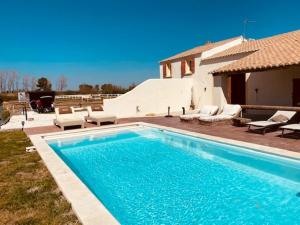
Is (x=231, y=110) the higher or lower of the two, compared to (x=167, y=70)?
lower

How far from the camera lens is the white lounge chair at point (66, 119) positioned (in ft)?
43.8

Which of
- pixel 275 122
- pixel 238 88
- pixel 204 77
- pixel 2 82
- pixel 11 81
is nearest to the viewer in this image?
pixel 275 122

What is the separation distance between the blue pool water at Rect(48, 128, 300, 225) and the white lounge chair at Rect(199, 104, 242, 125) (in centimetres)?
276

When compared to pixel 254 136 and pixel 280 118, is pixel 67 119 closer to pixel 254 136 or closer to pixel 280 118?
pixel 254 136

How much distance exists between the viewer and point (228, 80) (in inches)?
650

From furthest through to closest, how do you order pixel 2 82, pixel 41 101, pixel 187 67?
pixel 2 82, pixel 187 67, pixel 41 101

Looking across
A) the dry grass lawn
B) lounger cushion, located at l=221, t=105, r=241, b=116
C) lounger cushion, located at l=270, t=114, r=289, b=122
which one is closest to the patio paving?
lounger cushion, located at l=270, t=114, r=289, b=122

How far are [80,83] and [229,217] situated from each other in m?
66.8

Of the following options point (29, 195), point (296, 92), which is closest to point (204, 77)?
point (296, 92)

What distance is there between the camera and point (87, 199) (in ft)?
15.8

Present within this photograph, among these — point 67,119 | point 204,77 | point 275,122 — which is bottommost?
point 275,122

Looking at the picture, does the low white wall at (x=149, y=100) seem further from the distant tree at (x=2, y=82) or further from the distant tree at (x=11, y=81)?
the distant tree at (x=11, y=81)

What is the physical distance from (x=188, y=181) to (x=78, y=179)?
2.84 meters

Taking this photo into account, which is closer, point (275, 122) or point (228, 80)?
point (275, 122)
